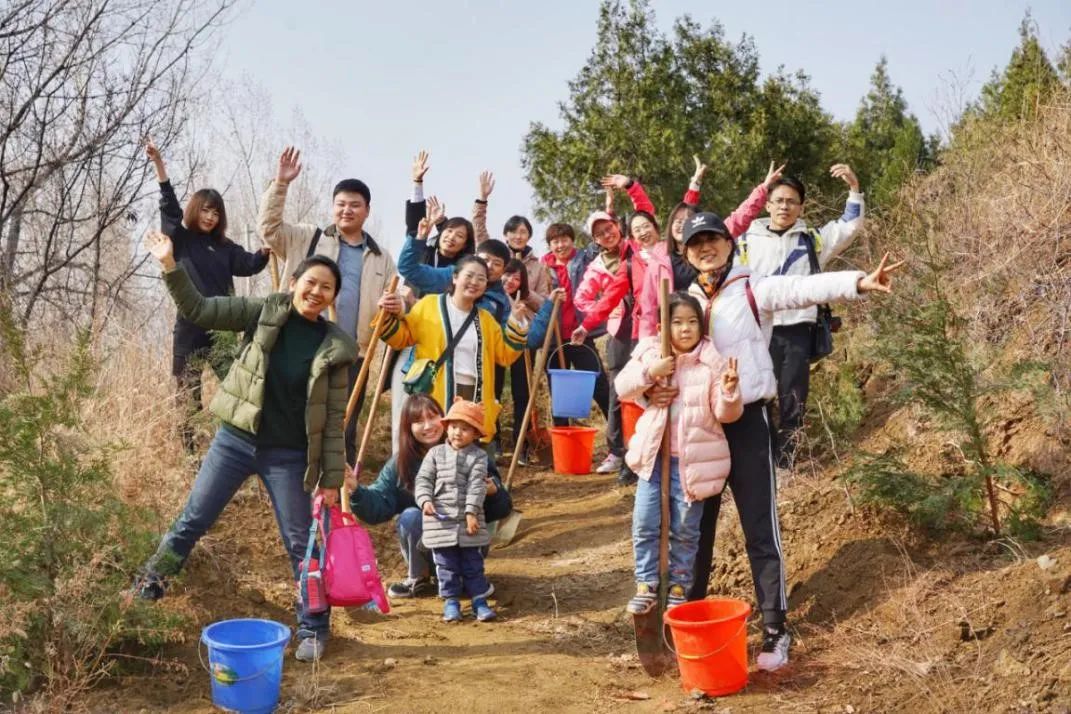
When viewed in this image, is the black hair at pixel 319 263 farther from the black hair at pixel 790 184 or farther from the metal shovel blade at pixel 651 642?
the black hair at pixel 790 184

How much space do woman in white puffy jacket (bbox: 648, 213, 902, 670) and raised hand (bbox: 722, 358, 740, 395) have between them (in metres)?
0.15

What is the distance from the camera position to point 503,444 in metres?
10.3

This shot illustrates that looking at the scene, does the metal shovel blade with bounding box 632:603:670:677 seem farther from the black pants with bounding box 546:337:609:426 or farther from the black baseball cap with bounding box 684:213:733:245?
the black pants with bounding box 546:337:609:426

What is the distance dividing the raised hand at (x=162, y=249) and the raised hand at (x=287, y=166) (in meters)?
1.50

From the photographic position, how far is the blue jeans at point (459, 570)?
588 centimetres

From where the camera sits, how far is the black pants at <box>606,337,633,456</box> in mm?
8244

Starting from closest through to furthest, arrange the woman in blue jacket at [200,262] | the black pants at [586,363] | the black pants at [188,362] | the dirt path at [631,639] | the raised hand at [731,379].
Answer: the dirt path at [631,639]
the raised hand at [731,379]
the woman in blue jacket at [200,262]
the black pants at [188,362]
the black pants at [586,363]

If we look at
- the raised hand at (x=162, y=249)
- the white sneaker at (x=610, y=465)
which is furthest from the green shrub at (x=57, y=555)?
the white sneaker at (x=610, y=465)

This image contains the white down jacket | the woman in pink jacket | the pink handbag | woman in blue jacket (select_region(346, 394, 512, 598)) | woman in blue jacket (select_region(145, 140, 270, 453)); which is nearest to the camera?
the white down jacket

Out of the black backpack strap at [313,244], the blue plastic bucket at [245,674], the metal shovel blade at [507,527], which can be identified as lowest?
the blue plastic bucket at [245,674]

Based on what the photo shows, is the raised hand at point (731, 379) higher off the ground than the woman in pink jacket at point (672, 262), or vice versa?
the woman in pink jacket at point (672, 262)

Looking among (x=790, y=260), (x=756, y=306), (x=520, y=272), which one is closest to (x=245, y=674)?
(x=756, y=306)

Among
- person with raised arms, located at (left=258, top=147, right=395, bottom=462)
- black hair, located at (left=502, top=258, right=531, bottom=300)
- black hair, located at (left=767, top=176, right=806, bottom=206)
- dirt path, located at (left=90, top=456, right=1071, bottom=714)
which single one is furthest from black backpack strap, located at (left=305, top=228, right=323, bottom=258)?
black hair, located at (left=767, top=176, right=806, bottom=206)

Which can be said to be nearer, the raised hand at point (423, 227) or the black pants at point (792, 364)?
the black pants at point (792, 364)
